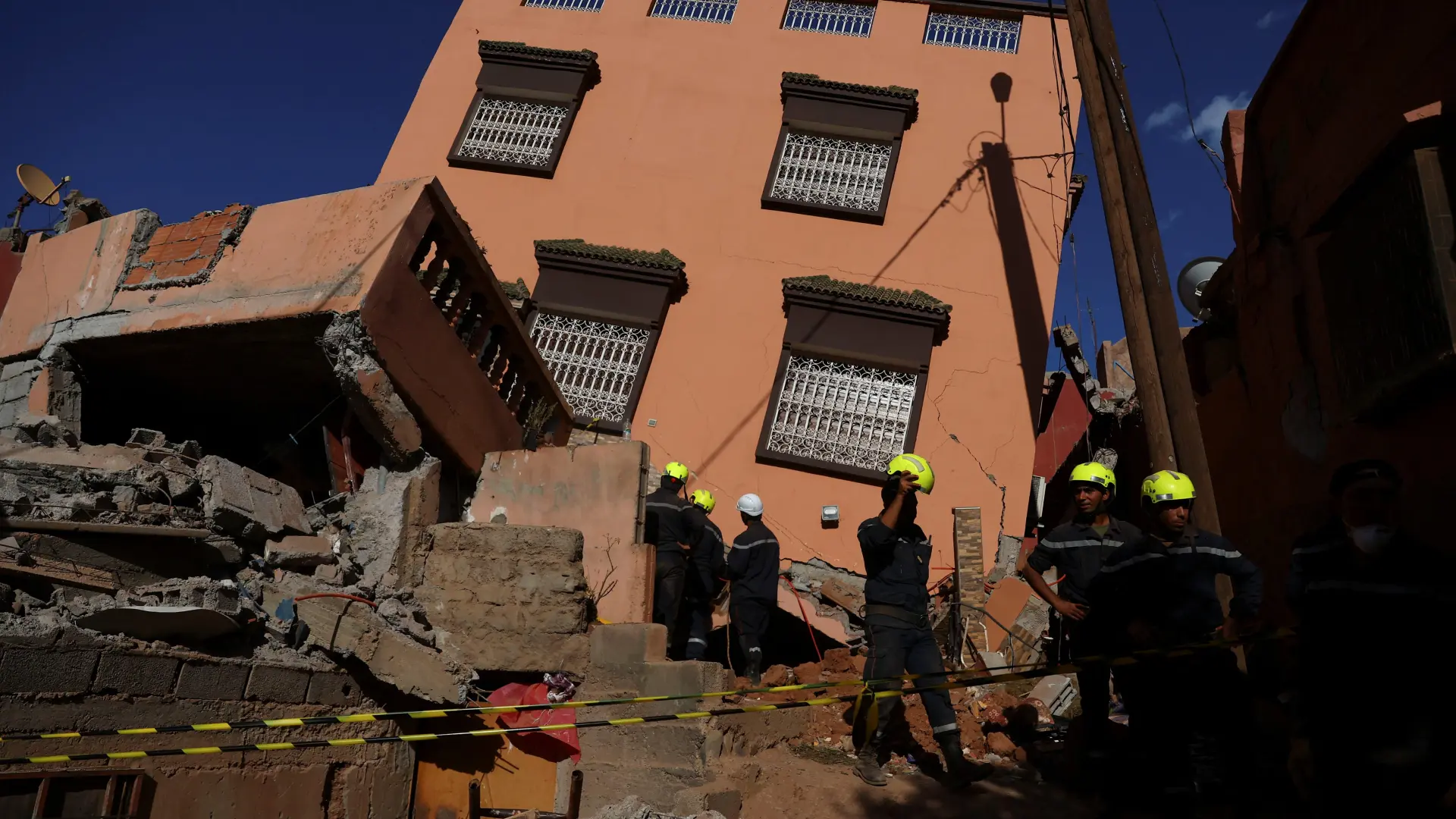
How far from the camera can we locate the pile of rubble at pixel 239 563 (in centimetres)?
441

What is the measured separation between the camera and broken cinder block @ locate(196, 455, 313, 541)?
555cm

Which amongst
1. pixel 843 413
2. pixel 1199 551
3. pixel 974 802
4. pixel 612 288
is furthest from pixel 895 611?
pixel 612 288

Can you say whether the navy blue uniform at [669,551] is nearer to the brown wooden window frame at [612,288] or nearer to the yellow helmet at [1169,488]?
the yellow helmet at [1169,488]

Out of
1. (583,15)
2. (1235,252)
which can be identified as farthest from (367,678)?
(583,15)

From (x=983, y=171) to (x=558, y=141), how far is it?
563cm

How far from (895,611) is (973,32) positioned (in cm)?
1019

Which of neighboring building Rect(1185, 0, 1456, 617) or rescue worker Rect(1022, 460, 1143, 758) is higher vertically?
neighboring building Rect(1185, 0, 1456, 617)

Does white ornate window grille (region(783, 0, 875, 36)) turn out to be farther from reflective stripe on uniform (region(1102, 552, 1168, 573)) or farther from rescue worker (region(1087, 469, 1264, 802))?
reflective stripe on uniform (region(1102, 552, 1168, 573))

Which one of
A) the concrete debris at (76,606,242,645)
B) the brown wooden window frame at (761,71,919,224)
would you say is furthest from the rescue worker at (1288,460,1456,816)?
the brown wooden window frame at (761,71,919,224)

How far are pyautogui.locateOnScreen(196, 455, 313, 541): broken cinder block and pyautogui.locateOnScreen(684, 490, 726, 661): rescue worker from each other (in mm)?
2863

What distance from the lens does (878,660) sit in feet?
17.2

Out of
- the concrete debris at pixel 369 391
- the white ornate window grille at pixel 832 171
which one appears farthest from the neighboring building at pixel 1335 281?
the concrete debris at pixel 369 391

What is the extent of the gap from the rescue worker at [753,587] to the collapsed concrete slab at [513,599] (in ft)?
6.34

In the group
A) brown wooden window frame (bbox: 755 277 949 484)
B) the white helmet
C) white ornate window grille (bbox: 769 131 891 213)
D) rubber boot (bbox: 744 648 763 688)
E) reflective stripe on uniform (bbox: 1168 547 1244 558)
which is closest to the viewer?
reflective stripe on uniform (bbox: 1168 547 1244 558)
